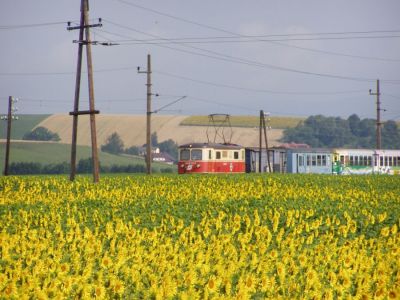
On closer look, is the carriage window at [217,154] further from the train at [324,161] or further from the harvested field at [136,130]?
the harvested field at [136,130]

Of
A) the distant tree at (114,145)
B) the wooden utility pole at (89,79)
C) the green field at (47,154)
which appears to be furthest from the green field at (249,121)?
the wooden utility pole at (89,79)

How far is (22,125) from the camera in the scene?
175750mm

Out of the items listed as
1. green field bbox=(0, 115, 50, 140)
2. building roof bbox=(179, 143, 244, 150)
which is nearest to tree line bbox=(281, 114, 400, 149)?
green field bbox=(0, 115, 50, 140)

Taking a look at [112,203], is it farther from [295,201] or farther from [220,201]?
[295,201]

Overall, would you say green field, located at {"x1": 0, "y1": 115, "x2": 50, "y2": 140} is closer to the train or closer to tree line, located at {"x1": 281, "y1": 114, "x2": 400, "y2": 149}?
tree line, located at {"x1": 281, "y1": 114, "x2": 400, "y2": 149}

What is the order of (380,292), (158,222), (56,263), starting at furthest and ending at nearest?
(158,222) < (56,263) < (380,292)

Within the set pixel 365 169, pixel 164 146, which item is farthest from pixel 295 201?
pixel 164 146

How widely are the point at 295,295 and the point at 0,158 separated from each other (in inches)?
3742

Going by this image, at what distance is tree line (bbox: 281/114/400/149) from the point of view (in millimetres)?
171500

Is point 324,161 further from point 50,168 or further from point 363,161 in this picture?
point 50,168

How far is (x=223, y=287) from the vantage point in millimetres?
12727

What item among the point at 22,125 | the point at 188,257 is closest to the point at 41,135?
the point at 22,125

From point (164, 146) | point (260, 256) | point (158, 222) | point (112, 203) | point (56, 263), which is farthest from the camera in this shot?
point (164, 146)

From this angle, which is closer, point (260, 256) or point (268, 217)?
point (260, 256)
